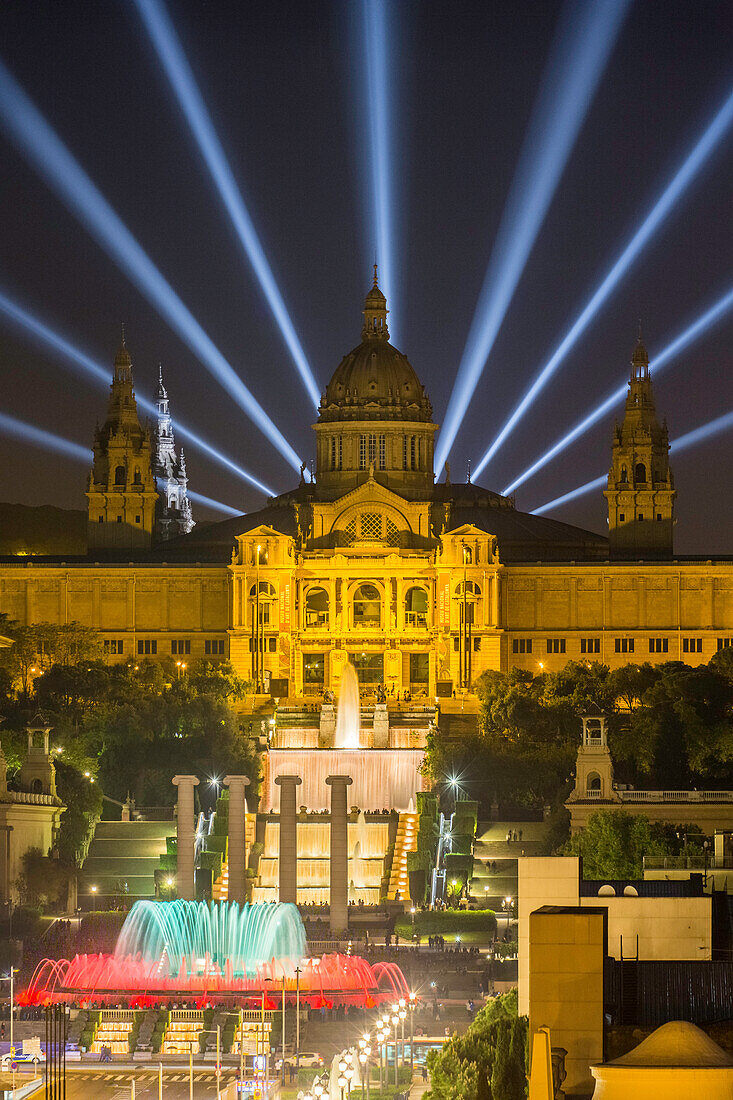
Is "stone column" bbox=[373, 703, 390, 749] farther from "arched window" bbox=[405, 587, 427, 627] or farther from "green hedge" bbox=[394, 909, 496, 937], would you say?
"green hedge" bbox=[394, 909, 496, 937]

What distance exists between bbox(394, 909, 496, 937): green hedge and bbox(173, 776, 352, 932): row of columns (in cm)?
562

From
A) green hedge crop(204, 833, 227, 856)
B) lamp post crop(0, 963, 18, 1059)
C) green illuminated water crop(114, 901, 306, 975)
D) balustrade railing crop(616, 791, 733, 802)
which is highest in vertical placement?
balustrade railing crop(616, 791, 733, 802)

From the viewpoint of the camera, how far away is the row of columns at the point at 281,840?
13488 centimetres

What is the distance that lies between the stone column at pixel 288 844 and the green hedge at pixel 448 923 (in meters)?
7.24

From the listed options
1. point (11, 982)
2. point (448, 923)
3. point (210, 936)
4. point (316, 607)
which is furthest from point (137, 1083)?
point (316, 607)

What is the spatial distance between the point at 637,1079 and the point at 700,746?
296ft

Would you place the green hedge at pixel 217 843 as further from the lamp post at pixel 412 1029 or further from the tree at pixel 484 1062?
the tree at pixel 484 1062

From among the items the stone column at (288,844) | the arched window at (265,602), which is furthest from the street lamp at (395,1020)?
the arched window at (265,602)

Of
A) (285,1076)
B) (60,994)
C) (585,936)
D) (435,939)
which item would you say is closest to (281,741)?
(435,939)

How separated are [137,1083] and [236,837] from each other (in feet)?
152

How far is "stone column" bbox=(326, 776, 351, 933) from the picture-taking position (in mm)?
129125

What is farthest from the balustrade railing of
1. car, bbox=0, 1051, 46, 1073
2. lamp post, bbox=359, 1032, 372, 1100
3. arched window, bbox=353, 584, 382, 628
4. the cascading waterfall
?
arched window, bbox=353, 584, 382, 628

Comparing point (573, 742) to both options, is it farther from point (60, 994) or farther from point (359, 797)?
point (60, 994)

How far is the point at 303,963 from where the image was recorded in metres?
116
